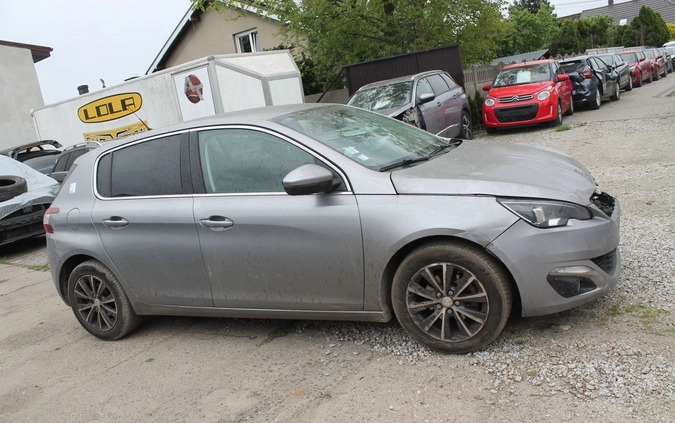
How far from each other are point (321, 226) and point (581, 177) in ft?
5.87

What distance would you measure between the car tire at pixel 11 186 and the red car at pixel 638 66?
22235 mm

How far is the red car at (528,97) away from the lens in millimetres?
13258

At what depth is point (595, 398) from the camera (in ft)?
9.67

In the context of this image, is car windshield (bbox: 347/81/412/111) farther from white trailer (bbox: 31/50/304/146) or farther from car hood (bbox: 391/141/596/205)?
car hood (bbox: 391/141/596/205)

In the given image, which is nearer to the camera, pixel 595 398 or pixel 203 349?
pixel 595 398

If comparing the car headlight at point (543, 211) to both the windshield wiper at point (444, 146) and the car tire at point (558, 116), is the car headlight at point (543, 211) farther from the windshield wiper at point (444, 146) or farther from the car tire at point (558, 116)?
the car tire at point (558, 116)

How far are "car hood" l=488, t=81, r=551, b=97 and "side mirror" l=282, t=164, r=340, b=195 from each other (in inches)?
435

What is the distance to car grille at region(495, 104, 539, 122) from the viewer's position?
13297mm

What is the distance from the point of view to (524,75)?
46.8 ft

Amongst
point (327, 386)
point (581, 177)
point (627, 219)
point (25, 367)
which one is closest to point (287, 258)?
point (327, 386)

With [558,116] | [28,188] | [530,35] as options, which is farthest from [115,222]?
[530,35]

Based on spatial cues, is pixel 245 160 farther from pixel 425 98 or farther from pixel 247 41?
pixel 247 41

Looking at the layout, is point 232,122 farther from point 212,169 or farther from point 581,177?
point 581,177

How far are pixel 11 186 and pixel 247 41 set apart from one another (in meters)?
16.5
